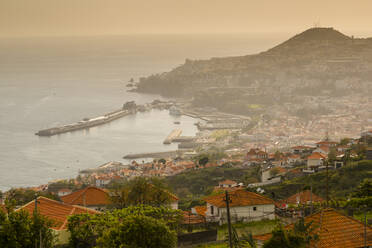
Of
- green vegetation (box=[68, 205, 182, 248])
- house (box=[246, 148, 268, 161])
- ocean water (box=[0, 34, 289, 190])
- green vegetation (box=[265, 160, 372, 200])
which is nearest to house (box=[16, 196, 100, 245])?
green vegetation (box=[68, 205, 182, 248])

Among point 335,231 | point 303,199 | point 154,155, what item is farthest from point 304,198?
point 154,155

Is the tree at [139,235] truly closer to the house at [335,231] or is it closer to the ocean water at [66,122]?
the house at [335,231]

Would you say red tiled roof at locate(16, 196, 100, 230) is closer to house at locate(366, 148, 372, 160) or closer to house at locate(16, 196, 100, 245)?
house at locate(16, 196, 100, 245)

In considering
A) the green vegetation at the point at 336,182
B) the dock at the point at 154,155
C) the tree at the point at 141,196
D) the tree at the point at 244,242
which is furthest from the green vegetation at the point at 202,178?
the tree at the point at 244,242

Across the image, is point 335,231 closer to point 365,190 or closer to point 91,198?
point 365,190

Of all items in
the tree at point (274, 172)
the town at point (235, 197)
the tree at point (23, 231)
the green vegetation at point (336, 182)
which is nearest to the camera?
the tree at point (23, 231)

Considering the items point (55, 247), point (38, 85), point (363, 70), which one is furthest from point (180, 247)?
point (38, 85)

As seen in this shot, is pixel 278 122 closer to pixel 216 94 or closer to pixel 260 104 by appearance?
pixel 260 104

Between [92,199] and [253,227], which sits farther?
[92,199]
